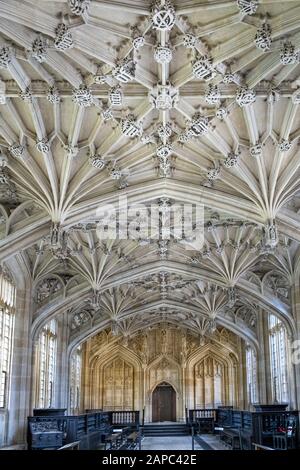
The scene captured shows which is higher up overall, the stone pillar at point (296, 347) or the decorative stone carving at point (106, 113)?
the decorative stone carving at point (106, 113)

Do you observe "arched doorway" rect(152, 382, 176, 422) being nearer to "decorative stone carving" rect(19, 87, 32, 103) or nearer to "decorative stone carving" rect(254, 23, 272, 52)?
"decorative stone carving" rect(19, 87, 32, 103)

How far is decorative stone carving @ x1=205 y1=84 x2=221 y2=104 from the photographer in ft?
42.6

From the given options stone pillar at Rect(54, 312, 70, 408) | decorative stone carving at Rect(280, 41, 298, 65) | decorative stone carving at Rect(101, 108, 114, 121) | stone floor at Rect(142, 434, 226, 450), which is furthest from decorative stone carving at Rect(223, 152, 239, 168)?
stone pillar at Rect(54, 312, 70, 408)

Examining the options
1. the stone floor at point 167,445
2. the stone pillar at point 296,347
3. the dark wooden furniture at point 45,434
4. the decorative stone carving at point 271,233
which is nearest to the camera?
the decorative stone carving at point 271,233

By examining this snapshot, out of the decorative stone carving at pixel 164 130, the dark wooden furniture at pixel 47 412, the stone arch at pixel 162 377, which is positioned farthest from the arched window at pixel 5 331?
the stone arch at pixel 162 377

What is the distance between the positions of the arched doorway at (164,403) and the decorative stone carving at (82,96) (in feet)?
107

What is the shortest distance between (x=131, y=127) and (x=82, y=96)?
2.03m

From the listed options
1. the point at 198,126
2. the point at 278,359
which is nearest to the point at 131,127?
the point at 198,126

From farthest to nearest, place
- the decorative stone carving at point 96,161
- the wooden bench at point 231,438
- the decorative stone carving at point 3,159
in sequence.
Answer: the wooden bench at point 231,438, the decorative stone carving at point 3,159, the decorative stone carving at point 96,161

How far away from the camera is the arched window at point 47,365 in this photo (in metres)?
28.2

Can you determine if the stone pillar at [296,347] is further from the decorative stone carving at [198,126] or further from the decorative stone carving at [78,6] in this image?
the decorative stone carving at [78,6]

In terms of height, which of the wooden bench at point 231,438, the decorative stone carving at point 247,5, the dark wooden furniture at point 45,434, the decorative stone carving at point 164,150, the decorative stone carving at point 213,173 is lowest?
the wooden bench at point 231,438

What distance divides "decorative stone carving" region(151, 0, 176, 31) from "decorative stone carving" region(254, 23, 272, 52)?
67.0 inches

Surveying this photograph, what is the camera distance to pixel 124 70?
39.0 ft
